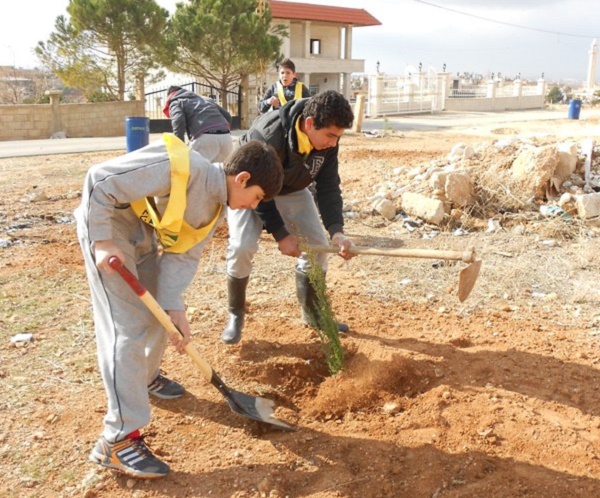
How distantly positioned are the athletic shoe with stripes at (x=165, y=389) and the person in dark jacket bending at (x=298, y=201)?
1.95 feet

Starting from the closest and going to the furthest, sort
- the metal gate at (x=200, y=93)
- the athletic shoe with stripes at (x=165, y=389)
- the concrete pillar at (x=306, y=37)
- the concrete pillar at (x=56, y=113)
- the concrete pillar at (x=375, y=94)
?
the athletic shoe with stripes at (x=165, y=389)
the concrete pillar at (x=56, y=113)
the metal gate at (x=200, y=93)
the concrete pillar at (x=375, y=94)
the concrete pillar at (x=306, y=37)

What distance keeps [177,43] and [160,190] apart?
18.4 metres

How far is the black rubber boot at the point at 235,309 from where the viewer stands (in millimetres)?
3697

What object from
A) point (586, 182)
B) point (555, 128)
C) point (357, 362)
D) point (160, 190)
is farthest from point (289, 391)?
point (555, 128)

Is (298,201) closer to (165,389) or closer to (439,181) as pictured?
(165,389)

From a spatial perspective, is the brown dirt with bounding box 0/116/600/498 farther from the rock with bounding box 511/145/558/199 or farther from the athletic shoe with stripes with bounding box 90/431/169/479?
the rock with bounding box 511/145/558/199

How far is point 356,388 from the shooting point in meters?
3.15

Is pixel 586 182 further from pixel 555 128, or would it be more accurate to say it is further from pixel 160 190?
pixel 555 128

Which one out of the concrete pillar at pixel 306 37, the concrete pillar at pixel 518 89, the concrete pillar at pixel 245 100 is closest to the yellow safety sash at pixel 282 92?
the concrete pillar at pixel 245 100

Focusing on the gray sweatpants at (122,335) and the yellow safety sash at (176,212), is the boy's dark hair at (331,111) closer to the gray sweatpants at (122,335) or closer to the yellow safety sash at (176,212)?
the yellow safety sash at (176,212)

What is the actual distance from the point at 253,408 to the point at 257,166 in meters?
1.20

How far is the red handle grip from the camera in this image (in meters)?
2.25

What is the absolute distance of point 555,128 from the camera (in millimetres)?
19297

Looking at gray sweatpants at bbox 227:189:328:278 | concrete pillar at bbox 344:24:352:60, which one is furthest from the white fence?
gray sweatpants at bbox 227:189:328:278
